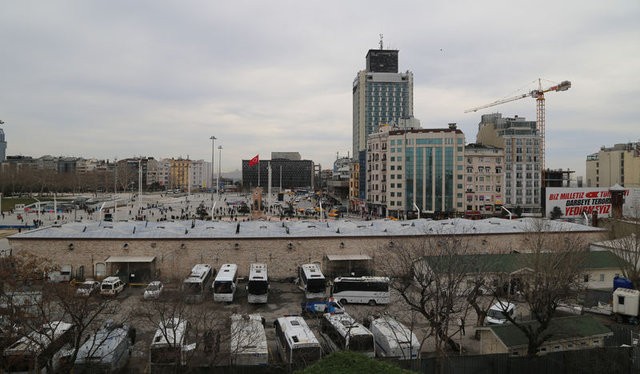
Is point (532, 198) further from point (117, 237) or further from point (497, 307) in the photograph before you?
point (117, 237)

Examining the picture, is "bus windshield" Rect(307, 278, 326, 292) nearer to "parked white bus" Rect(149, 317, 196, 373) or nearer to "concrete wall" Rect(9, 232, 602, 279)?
"concrete wall" Rect(9, 232, 602, 279)

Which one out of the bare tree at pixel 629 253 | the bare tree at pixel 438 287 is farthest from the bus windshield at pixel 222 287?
the bare tree at pixel 629 253

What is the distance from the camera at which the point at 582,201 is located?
44031 millimetres

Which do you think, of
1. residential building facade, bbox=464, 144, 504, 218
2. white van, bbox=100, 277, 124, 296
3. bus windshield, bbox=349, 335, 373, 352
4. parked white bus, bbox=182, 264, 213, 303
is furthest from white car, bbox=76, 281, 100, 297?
residential building facade, bbox=464, 144, 504, 218

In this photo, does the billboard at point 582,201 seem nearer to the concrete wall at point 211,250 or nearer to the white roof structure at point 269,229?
the white roof structure at point 269,229

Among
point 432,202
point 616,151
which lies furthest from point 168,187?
point 616,151

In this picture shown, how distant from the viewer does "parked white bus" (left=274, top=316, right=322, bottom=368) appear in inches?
424

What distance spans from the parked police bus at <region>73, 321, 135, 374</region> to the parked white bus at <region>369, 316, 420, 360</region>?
6.51 meters

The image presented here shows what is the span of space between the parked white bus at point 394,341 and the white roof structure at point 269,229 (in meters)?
9.32

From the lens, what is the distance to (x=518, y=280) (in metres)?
15.7

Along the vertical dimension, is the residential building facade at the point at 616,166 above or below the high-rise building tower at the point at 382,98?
below

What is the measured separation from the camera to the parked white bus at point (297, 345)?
1077 centimetres

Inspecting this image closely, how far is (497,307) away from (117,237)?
54.0ft

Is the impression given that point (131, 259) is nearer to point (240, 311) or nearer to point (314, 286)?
point (240, 311)
